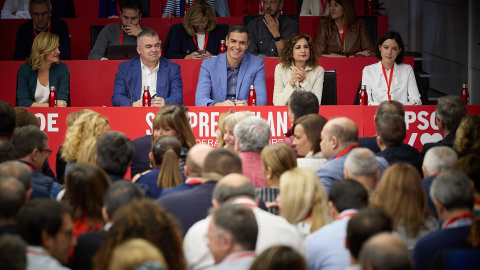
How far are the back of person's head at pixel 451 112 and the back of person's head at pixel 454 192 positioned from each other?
2672 mm

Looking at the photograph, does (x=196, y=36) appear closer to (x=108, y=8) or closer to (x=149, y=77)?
(x=149, y=77)

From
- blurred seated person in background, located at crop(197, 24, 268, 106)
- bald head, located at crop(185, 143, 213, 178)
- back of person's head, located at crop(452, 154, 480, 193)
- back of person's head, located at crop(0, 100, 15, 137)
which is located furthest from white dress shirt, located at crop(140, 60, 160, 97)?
back of person's head, located at crop(452, 154, 480, 193)

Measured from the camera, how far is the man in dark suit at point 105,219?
4.11m

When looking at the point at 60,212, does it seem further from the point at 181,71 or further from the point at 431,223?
the point at 181,71

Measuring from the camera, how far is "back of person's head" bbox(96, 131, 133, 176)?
5344 mm

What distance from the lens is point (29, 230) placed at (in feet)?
12.7

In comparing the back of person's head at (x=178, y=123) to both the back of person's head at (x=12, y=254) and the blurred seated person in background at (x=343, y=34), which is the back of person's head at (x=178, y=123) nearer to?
the back of person's head at (x=12, y=254)

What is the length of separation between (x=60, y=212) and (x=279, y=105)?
5016 mm

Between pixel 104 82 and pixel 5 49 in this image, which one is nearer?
pixel 104 82

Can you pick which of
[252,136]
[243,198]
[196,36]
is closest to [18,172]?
[243,198]

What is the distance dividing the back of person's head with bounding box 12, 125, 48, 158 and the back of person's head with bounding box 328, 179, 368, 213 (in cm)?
241

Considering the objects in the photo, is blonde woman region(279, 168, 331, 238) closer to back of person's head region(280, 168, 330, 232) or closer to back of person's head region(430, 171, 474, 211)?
back of person's head region(280, 168, 330, 232)

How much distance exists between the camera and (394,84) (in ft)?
30.9

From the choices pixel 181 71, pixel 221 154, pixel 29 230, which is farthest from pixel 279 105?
pixel 29 230
